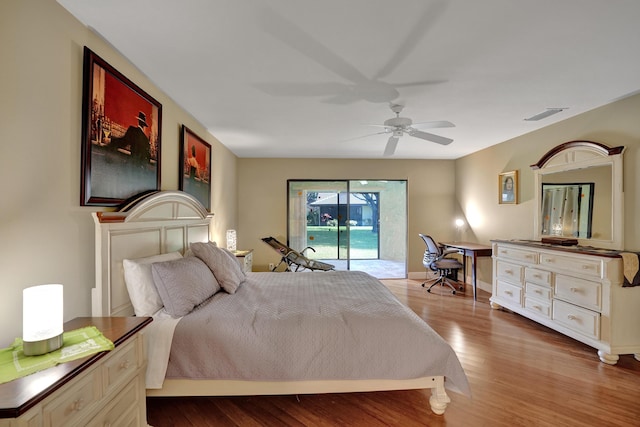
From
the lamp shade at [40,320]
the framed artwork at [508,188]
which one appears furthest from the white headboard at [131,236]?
the framed artwork at [508,188]

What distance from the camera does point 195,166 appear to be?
3.46 m

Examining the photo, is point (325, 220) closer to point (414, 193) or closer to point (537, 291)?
point (414, 193)

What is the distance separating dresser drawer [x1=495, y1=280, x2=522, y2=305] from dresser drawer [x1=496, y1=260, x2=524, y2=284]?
9 cm

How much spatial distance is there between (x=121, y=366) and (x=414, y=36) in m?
2.48

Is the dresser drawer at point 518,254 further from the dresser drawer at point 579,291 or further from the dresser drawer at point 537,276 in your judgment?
the dresser drawer at point 579,291

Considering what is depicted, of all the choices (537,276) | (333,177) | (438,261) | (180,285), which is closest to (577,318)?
(537,276)

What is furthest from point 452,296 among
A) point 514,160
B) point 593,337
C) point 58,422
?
point 58,422

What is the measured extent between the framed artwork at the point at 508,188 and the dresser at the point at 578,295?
96 centimetres

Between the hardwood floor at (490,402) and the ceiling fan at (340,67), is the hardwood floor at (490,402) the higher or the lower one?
the lower one

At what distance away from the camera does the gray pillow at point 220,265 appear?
8.30ft

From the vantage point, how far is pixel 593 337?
266cm

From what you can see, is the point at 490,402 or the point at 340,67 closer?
the point at 490,402

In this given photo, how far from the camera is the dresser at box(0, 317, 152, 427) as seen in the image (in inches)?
34.5

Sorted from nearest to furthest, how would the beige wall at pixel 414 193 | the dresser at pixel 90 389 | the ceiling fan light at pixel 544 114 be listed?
1. the dresser at pixel 90 389
2. the ceiling fan light at pixel 544 114
3. the beige wall at pixel 414 193
